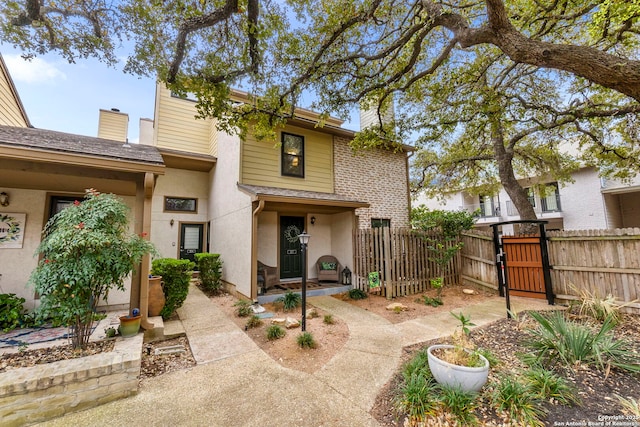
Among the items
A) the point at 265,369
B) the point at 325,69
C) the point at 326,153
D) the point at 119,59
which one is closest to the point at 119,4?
the point at 119,59

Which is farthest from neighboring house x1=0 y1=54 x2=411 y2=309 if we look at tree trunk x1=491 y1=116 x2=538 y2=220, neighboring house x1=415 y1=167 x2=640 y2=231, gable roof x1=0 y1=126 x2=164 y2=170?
neighboring house x1=415 y1=167 x2=640 y2=231

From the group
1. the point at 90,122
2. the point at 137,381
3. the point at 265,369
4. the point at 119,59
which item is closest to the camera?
the point at 137,381

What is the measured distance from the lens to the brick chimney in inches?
482

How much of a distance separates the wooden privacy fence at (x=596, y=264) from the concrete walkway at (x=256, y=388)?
3.63m

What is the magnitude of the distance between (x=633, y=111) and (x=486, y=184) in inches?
285

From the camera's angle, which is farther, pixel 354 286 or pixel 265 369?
pixel 354 286

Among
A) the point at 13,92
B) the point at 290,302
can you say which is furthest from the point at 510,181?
the point at 13,92

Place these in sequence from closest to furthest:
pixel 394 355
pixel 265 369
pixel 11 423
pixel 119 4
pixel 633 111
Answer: pixel 11 423 → pixel 265 369 → pixel 394 355 → pixel 119 4 → pixel 633 111

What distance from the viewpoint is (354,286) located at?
313 inches

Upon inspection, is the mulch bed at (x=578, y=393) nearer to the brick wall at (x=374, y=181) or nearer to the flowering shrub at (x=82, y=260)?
the flowering shrub at (x=82, y=260)

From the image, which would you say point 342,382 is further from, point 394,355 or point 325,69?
point 325,69

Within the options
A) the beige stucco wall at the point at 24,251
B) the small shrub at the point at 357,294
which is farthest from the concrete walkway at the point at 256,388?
the beige stucco wall at the point at 24,251

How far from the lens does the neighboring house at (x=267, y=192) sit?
768 cm

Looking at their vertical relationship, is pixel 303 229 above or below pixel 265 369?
above
